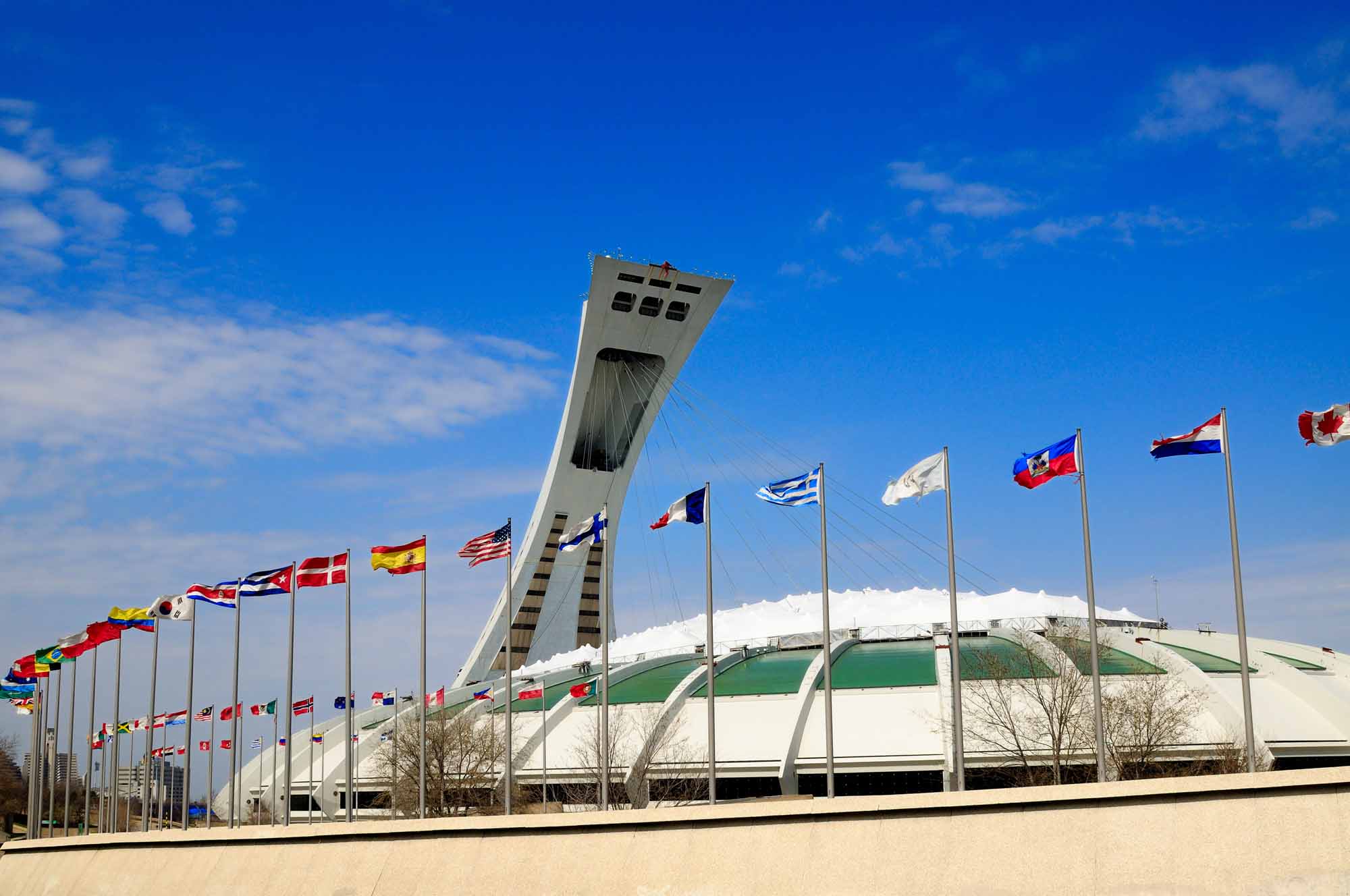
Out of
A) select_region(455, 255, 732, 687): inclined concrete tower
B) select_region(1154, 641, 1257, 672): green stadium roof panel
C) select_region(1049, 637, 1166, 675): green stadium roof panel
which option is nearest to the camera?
select_region(1049, 637, 1166, 675): green stadium roof panel

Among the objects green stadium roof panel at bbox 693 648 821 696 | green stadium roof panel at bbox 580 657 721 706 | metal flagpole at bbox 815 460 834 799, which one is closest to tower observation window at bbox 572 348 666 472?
green stadium roof panel at bbox 580 657 721 706

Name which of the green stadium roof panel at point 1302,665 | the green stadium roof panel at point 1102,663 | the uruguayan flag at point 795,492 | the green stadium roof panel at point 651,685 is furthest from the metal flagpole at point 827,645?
the green stadium roof panel at point 1302,665

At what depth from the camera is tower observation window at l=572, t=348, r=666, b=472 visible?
5906cm

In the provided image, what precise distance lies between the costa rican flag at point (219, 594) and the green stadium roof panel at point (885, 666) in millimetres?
16384

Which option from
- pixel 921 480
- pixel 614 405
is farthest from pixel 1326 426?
pixel 614 405

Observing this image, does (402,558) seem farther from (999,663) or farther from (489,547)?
(999,663)

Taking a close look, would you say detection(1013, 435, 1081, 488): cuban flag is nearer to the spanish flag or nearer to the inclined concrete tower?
the spanish flag

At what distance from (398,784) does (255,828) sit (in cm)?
1420

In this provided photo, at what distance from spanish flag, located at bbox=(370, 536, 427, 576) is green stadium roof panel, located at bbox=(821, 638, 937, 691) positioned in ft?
42.7

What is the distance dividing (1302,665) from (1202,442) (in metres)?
23.9

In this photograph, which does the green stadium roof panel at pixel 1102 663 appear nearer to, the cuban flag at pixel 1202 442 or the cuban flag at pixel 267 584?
the cuban flag at pixel 1202 442

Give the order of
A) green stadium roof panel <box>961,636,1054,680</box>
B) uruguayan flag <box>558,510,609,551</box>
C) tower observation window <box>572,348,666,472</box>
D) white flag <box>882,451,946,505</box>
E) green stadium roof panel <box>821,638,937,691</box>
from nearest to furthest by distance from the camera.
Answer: white flag <box>882,451,946,505</box>
uruguayan flag <box>558,510,609,551</box>
green stadium roof panel <box>961,636,1054,680</box>
green stadium roof panel <box>821,638,937,691</box>
tower observation window <box>572,348,666,472</box>

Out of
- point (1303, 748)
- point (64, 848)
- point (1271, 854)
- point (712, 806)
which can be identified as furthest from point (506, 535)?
point (1303, 748)

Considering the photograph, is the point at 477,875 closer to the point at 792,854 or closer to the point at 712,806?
the point at 712,806
